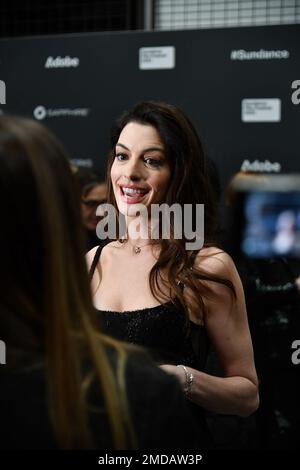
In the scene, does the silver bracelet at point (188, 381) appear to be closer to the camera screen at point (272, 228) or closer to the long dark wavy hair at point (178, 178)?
the long dark wavy hair at point (178, 178)

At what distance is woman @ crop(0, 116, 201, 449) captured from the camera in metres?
0.90

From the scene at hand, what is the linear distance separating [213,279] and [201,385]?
0.27 meters

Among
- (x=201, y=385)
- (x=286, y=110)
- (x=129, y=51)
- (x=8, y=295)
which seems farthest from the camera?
(x=129, y=51)

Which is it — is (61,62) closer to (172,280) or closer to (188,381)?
(172,280)

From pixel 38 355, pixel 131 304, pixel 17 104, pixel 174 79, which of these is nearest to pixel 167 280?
pixel 131 304

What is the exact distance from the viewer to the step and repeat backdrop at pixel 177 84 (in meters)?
3.03

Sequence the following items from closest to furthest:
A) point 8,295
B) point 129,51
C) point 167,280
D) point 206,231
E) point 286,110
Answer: point 8,295, point 167,280, point 206,231, point 286,110, point 129,51

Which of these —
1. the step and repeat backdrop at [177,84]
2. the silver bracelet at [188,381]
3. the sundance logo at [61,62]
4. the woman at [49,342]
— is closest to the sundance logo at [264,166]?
the step and repeat backdrop at [177,84]

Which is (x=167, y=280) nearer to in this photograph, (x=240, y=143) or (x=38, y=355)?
(x=38, y=355)

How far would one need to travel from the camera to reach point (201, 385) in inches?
71.8

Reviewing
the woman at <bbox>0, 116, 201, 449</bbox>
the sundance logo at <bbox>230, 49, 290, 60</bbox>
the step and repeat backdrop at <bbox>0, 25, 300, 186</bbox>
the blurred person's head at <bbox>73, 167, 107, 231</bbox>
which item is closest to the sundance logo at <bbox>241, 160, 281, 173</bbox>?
the step and repeat backdrop at <bbox>0, 25, 300, 186</bbox>

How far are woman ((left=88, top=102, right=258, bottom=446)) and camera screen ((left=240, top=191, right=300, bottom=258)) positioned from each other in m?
0.64

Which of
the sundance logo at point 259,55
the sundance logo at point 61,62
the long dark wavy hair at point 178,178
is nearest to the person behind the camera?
the long dark wavy hair at point 178,178

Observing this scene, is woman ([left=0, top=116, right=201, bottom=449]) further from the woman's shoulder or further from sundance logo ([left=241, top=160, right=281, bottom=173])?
sundance logo ([left=241, top=160, right=281, bottom=173])
